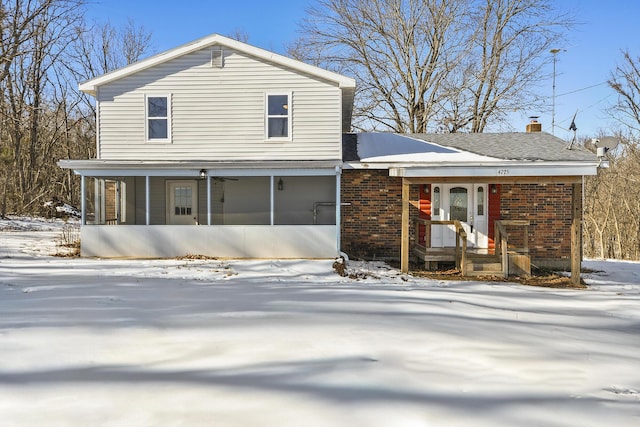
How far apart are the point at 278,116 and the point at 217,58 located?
2429mm

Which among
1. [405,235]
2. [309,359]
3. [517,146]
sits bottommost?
[309,359]

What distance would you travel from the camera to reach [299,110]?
41.2ft

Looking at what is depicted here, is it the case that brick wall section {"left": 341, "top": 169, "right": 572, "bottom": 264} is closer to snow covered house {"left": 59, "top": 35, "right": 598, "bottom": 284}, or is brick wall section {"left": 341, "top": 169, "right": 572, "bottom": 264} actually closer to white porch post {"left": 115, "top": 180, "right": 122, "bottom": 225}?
snow covered house {"left": 59, "top": 35, "right": 598, "bottom": 284}

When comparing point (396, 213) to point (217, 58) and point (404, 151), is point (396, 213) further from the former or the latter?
point (217, 58)

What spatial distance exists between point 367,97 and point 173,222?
597 inches

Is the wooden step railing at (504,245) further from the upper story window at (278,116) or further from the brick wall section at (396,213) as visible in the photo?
the upper story window at (278,116)

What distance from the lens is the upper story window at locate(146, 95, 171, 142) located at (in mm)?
12664

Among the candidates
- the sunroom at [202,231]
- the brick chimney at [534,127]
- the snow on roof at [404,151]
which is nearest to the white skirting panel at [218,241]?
the sunroom at [202,231]

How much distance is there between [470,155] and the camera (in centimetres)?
1274

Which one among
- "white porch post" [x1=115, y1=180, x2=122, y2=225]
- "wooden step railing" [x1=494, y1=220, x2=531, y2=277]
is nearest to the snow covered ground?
"wooden step railing" [x1=494, y1=220, x2=531, y2=277]

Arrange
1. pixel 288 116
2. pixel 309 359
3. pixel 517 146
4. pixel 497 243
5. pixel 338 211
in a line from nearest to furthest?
pixel 309 359 → pixel 497 243 → pixel 338 211 → pixel 288 116 → pixel 517 146

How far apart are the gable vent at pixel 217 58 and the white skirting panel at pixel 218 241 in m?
4.76

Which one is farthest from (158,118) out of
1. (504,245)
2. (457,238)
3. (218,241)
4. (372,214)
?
(504,245)

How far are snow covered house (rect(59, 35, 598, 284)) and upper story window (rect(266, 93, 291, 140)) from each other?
0.03 m
